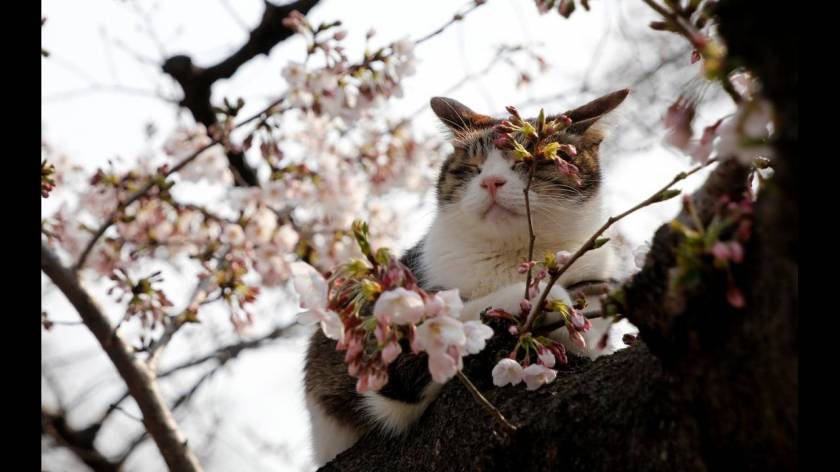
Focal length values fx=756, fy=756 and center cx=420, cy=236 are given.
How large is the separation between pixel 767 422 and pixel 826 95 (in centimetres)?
44

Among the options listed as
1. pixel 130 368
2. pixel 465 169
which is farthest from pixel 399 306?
pixel 130 368

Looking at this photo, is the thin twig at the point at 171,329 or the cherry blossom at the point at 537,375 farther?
the thin twig at the point at 171,329

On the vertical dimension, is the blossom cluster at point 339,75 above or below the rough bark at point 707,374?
above

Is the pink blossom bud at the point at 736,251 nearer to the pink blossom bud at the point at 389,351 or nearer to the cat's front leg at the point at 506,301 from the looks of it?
the pink blossom bud at the point at 389,351

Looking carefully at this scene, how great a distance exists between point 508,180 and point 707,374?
1776 mm

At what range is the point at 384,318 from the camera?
1.31 meters

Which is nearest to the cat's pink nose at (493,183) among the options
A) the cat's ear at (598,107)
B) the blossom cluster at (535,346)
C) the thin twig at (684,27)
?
the cat's ear at (598,107)

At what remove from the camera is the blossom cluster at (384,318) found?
1.33 m

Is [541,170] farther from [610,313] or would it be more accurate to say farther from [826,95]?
[826,95]

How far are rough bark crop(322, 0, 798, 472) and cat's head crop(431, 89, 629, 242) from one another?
1169mm

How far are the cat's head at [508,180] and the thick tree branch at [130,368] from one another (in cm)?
136

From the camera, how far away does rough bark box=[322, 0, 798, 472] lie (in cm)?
88

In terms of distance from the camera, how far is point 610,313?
124cm

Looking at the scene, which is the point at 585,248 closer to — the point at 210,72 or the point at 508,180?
the point at 508,180
